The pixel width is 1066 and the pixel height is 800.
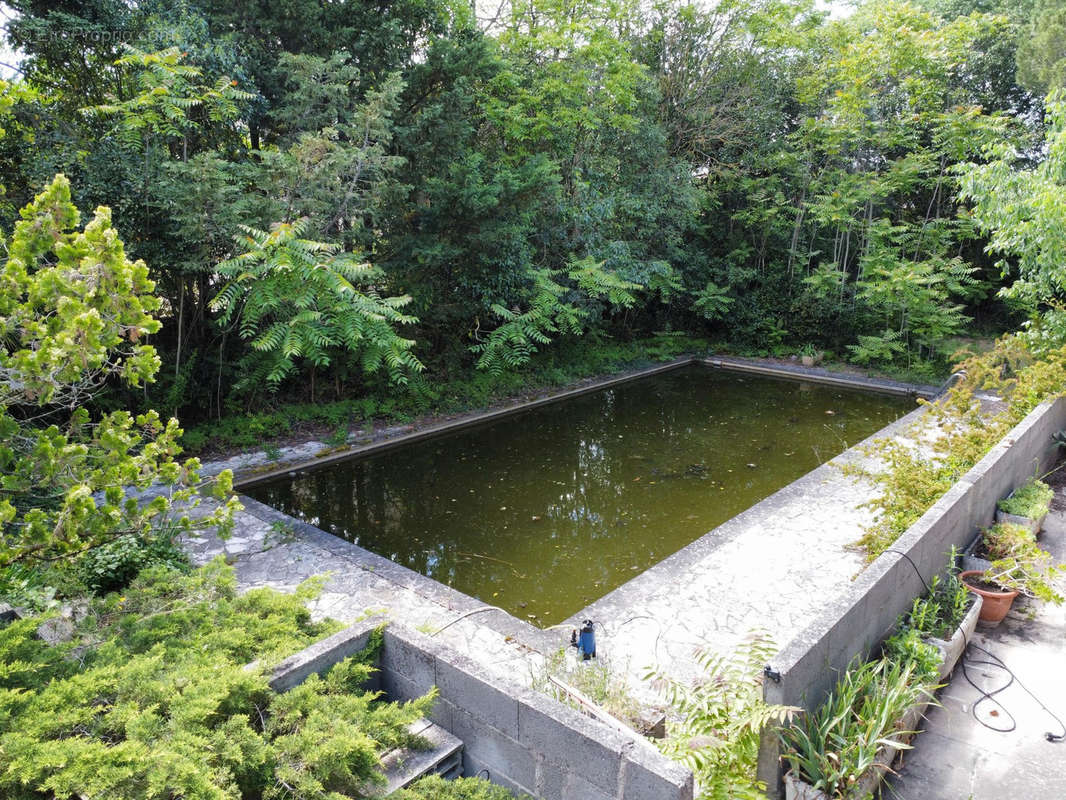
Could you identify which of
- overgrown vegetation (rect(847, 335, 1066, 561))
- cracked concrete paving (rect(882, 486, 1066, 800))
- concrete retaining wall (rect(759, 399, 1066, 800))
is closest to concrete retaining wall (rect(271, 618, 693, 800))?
concrete retaining wall (rect(759, 399, 1066, 800))

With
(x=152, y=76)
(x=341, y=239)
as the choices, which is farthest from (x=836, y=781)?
(x=152, y=76)

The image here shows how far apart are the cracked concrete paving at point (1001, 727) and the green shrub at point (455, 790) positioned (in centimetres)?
196

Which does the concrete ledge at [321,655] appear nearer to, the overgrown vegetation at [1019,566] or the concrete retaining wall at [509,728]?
the concrete retaining wall at [509,728]

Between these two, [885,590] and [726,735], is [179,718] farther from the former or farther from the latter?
[885,590]

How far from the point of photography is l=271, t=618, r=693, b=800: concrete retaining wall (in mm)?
2434

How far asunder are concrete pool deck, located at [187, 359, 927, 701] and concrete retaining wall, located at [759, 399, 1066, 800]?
75cm

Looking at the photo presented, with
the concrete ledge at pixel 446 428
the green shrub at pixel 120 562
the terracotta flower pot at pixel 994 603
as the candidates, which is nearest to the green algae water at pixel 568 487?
the concrete ledge at pixel 446 428

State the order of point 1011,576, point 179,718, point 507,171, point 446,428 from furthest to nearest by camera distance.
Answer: point 446,428
point 507,171
point 1011,576
point 179,718

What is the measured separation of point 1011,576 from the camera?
4.78 meters

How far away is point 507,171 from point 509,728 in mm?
8322

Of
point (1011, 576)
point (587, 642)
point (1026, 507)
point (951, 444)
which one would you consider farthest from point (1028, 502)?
point (587, 642)

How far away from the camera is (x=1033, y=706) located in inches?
150

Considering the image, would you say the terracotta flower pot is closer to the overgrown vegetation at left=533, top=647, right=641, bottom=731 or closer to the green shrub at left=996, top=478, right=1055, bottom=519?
the green shrub at left=996, top=478, right=1055, bottom=519

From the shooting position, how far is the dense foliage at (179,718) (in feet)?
7.54
